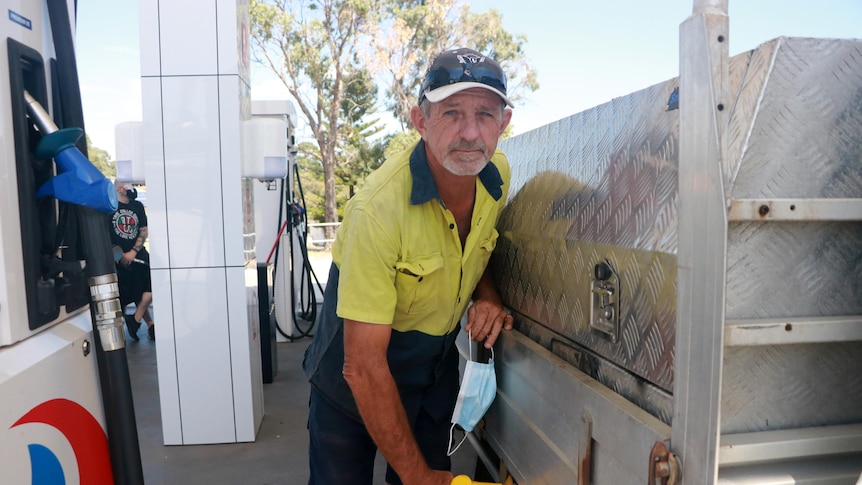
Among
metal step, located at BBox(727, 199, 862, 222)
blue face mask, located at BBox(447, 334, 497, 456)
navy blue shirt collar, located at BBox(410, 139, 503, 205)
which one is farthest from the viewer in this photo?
blue face mask, located at BBox(447, 334, 497, 456)

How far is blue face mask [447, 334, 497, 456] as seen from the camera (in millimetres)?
2064

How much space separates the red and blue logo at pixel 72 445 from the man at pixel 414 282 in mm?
692

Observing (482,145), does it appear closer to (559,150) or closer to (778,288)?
(559,150)

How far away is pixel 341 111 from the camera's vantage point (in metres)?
23.2

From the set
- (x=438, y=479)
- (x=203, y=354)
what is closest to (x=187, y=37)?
(x=203, y=354)

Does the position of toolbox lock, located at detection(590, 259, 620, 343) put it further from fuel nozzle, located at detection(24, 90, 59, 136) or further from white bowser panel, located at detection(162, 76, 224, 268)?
white bowser panel, located at detection(162, 76, 224, 268)

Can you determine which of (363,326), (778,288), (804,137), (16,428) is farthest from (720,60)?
(16,428)

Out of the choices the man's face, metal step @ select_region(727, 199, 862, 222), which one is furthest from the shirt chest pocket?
metal step @ select_region(727, 199, 862, 222)

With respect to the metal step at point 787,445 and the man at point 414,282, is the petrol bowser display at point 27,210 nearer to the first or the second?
the man at point 414,282

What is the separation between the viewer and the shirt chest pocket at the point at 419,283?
1.88 m

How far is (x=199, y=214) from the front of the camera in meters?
3.75

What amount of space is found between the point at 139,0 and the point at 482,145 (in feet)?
9.35

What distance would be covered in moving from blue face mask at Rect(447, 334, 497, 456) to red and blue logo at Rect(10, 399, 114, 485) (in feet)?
3.61

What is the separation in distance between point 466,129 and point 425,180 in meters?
0.21
